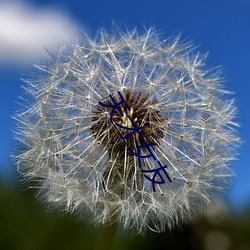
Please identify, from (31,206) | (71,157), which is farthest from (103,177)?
(31,206)

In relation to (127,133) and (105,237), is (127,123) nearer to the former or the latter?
(127,133)

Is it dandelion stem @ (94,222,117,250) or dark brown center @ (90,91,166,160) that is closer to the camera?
dandelion stem @ (94,222,117,250)

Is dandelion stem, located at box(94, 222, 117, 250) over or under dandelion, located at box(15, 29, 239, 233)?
under

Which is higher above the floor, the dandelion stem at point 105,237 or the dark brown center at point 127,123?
the dark brown center at point 127,123

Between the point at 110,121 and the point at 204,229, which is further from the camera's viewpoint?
the point at 204,229

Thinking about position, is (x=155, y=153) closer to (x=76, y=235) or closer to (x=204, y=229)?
(x=76, y=235)
